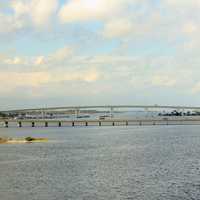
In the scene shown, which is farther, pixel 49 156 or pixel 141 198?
pixel 49 156

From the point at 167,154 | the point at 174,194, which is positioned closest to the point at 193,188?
the point at 174,194

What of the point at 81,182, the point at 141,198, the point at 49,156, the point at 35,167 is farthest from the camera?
the point at 49,156

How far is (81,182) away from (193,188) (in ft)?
42.6

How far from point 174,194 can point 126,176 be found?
12.0 meters

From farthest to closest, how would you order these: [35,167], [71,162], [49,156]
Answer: [49,156], [71,162], [35,167]

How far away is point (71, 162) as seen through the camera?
7006 cm

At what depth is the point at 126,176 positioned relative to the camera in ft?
177

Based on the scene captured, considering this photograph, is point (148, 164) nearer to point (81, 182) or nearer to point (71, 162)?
point (71, 162)

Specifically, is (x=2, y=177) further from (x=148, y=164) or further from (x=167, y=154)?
(x=167, y=154)

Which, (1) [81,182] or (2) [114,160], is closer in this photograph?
(1) [81,182]

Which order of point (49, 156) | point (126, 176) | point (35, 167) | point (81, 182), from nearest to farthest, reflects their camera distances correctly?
1. point (81, 182)
2. point (126, 176)
3. point (35, 167)
4. point (49, 156)

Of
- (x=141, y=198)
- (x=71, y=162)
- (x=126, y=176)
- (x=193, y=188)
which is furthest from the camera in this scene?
(x=71, y=162)

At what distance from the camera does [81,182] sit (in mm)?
50312

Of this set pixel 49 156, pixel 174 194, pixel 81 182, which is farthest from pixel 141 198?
pixel 49 156
